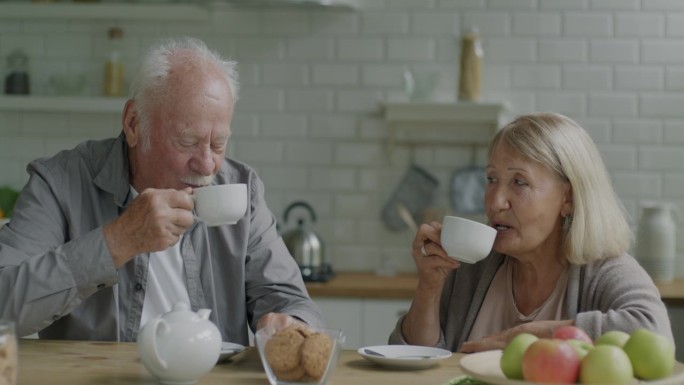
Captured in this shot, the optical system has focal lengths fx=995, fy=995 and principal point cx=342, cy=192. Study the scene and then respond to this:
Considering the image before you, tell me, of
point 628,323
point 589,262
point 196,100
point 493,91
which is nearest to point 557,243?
point 589,262

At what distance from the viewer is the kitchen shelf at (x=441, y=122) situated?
4.44m

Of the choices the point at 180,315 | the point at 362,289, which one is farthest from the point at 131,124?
the point at 362,289

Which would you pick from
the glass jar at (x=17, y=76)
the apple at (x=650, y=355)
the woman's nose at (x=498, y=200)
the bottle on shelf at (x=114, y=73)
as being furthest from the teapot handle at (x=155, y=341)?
the glass jar at (x=17, y=76)

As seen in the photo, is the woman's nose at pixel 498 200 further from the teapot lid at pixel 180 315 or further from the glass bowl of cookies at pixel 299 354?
the teapot lid at pixel 180 315

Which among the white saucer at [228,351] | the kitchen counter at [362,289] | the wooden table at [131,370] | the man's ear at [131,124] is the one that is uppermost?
the man's ear at [131,124]

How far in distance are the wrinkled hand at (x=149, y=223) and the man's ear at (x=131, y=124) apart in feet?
1.66

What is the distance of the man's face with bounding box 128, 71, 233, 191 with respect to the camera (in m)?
2.64

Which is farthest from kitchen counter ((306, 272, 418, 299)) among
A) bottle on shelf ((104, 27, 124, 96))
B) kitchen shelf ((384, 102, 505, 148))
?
bottle on shelf ((104, 27, 124, 96))

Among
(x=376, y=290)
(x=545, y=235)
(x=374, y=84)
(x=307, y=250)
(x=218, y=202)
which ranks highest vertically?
(x=374, y=84)

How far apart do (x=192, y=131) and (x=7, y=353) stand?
3.34ft

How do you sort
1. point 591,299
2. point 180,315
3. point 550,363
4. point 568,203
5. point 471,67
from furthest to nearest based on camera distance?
point 471,67, point 568,203, point 591,299, point 180,315, point 550,363

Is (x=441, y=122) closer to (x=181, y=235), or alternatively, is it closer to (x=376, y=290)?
(x=376, y=290)

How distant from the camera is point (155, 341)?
6.30 ft

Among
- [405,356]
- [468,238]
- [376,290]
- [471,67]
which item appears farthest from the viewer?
[471,67]
